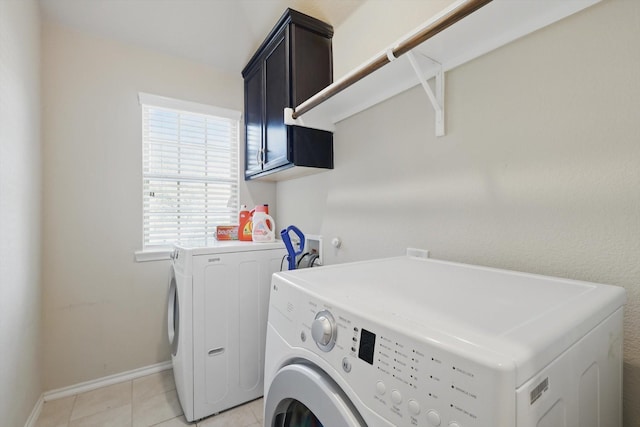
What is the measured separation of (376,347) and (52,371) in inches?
99.2

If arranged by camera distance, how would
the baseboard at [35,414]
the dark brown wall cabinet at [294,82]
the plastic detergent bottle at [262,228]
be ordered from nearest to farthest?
the baseboard at [35,414], the dark brown wall cabinet at [294,82], the plastic detergent bottle at [262,228]

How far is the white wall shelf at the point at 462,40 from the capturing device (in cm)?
85

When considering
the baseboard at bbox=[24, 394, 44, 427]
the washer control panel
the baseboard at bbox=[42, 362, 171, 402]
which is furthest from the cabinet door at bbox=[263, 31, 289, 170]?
the baseboard at bbox=[24, 394, 44, 427]

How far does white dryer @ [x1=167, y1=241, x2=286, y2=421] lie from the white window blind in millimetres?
602

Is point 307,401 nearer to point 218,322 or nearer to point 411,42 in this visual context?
point 411,42

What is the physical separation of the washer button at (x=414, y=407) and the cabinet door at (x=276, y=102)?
1495 millimetres

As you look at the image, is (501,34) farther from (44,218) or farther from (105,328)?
(105,328)

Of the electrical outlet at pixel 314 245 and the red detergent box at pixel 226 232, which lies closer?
the electrical outlet at pixel 314 245

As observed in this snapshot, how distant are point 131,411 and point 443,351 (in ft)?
7.22

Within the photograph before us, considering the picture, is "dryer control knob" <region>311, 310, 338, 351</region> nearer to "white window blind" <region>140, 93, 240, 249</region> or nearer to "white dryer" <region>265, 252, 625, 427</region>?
"white dryer" <region>265, 252, 625, 427</region>

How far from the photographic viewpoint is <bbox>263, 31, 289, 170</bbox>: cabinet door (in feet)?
5.87

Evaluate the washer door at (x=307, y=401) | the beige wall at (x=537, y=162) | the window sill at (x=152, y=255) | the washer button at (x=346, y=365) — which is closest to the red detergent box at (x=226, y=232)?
the window sill at (x=152, y=255)

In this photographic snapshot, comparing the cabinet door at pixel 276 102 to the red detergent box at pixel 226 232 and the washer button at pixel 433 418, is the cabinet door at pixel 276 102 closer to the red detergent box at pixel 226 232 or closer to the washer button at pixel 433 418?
the red detergent box at pixel 226 232

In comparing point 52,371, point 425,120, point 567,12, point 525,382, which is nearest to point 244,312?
point 52,371
